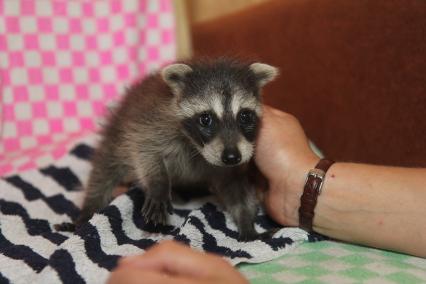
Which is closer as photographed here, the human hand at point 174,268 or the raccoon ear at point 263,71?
the human hand at point 174,268

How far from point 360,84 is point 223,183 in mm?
677

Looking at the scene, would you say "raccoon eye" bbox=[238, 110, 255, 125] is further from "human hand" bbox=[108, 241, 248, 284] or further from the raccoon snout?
"human hand" bbox=[108, 241, 248, 284]

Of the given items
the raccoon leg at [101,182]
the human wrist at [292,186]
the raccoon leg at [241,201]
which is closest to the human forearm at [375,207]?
the human wrist at [292,186]

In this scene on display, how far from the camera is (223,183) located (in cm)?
193

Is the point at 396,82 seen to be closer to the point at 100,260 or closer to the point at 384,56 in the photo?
the point at 384,56

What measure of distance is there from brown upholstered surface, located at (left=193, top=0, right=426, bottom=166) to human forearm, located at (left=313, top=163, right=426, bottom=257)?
1.06 ft

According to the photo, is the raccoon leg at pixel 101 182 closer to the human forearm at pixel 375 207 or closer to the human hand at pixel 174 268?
the human forearm at pixel 375 207

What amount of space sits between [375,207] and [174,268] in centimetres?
80

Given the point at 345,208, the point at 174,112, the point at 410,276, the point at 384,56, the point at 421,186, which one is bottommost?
the point at 410,276

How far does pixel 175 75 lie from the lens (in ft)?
5.91

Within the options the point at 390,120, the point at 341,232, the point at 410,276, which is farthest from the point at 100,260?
the point at 390,120

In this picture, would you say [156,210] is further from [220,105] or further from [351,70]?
[351,70]

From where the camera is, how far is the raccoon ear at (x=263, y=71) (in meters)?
1.83

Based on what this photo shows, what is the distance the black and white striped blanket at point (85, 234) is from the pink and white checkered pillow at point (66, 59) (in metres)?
0.57
